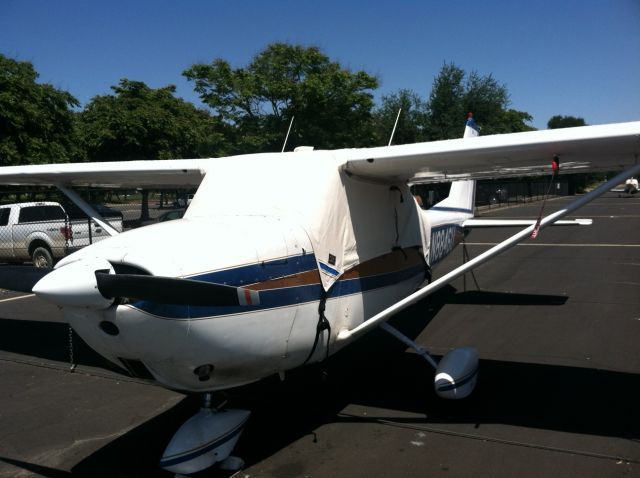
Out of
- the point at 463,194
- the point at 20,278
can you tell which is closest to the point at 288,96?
the point at 463,194

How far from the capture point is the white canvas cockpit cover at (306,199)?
420 cm

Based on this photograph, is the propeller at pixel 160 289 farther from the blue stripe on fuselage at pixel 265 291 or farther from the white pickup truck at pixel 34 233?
the white pickup truck at pixel 34 233

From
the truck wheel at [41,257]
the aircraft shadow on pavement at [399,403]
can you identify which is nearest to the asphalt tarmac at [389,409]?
the aircraft shadow on pavement at [399,403]

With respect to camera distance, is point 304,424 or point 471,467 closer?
point 471,467

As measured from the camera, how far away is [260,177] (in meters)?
4.41

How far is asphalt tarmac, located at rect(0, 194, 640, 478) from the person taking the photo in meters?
3.83

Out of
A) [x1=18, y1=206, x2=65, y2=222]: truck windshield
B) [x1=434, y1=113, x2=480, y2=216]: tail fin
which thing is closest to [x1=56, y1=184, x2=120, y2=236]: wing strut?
Answer: [x1=434, y1=113, x2=480, y2=216]: tail fin

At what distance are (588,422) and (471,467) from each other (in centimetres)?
129

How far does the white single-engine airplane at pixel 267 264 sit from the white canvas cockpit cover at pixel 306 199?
0.04ft


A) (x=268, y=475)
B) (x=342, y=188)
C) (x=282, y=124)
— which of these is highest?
(x=282, y=124)

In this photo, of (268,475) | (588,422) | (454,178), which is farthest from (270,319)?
(454,178)

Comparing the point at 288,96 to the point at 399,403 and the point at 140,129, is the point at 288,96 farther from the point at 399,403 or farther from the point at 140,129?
the point at 399,403

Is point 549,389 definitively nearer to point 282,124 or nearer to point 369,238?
point 369,238

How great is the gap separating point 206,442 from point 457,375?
2268 millimetres
